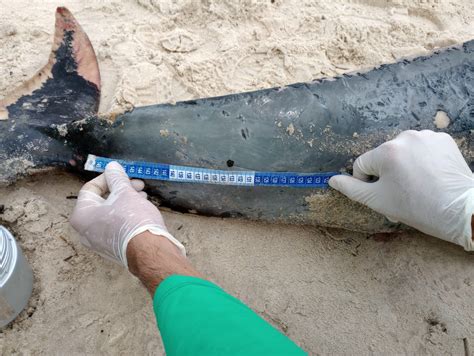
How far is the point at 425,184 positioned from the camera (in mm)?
1637

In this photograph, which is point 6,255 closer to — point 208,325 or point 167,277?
point 167,277

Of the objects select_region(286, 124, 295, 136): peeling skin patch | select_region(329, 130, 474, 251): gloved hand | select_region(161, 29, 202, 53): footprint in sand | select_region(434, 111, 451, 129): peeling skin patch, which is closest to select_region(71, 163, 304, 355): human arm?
select_region(286, 124, 295, 136): peeling skin patch

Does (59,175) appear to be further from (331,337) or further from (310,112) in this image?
(331,337)

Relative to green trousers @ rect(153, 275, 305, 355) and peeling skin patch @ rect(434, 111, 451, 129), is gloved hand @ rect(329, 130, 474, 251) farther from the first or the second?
green trousers @ rect(153, 275, 305, 355)

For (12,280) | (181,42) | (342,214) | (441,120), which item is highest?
(441,120)

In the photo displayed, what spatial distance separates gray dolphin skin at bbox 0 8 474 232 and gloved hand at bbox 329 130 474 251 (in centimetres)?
16

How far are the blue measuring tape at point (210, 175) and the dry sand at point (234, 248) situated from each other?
0.28 metres

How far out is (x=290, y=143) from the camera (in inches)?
71.5

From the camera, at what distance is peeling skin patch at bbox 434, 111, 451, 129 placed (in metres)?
1.87

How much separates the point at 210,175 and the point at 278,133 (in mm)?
333

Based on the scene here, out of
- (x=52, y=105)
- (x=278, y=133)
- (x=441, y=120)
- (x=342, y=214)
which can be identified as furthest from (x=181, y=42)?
(x=441, y=120)

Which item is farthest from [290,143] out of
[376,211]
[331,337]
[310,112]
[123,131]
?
[331,337]

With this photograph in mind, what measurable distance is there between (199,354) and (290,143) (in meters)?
1.04

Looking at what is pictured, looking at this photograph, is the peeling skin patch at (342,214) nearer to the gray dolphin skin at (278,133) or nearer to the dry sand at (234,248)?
the gray dolphin skin at (278,133)
